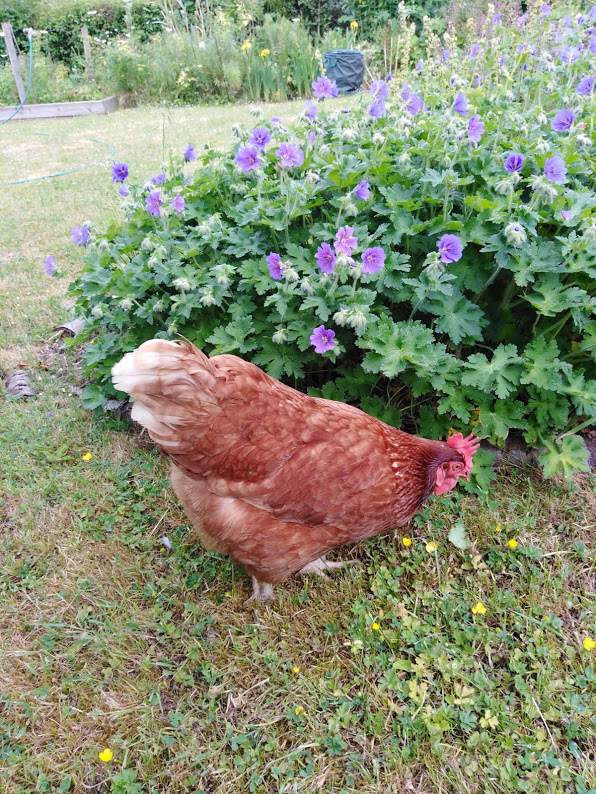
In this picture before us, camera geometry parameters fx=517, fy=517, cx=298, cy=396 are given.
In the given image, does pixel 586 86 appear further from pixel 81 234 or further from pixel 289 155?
pixel 81 234

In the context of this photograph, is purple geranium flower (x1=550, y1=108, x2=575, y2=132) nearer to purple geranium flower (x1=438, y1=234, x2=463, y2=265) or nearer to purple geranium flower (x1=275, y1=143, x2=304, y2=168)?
purple geranium flower (x1=438, y1=234, x2=463, y2=265)

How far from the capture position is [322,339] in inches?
94.7

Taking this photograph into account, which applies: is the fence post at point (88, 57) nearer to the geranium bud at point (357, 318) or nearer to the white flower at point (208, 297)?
the white flower at point (208, 297)

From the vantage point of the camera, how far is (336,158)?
2.78 m

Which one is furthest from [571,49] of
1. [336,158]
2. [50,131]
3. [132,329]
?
[50,131]

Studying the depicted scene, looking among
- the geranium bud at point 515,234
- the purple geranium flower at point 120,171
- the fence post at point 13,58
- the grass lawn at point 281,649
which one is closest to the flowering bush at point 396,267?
the geranium bud at point 515,234

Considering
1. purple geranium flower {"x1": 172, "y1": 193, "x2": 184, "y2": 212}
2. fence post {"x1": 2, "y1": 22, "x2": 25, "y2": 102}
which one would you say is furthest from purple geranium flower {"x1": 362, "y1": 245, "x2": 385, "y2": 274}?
fence post {"x1": 2, "y1": 22, "x2": 25, "y2": 102}

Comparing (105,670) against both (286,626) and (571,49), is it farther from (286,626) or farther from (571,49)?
(571,49)

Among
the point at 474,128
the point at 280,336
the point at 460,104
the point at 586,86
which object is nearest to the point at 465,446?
the point at 280,336

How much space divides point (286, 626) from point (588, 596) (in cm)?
132

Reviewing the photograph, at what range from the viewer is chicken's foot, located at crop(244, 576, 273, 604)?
7.59 ft

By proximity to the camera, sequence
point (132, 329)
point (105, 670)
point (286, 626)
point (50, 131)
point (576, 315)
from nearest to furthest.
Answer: point (105, 670) → point (286, 626) → point (576, 315) → point (132, 329) → point (50, 131)

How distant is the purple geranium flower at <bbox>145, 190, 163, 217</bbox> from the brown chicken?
1.23 meters

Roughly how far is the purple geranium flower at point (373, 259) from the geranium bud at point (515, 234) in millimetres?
533
